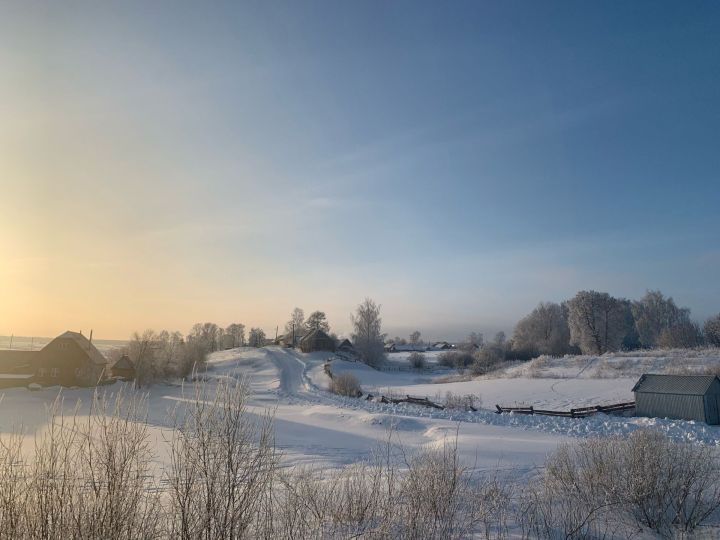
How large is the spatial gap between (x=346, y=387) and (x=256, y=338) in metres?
91.2

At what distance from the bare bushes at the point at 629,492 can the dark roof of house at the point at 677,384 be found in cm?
2210

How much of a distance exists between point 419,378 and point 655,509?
210 feet

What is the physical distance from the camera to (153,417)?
91.1ft

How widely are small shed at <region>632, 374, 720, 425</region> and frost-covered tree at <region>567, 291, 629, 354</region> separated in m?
50.9

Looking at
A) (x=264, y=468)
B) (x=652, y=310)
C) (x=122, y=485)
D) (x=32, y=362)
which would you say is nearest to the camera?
(x=122, y=485)

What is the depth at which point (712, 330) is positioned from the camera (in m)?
79.2

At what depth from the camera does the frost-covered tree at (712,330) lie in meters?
77.2

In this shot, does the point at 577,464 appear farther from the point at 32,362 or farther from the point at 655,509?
the point at 32,362

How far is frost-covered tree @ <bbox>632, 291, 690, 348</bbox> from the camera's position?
335 ft

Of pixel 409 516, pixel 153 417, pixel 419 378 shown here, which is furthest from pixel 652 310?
pixel 409 516

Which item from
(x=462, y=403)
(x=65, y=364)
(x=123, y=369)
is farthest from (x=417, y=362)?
(x=65, y=364)

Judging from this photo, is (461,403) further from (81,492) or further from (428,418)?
(81,492)

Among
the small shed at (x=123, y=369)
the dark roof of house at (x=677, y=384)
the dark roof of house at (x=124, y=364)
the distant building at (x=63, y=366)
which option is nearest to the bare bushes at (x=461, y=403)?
the dark roof of house at (x=677, y=384)

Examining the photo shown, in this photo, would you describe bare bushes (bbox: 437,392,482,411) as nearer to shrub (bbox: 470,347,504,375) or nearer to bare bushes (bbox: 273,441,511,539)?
bare bushes (bbox: 273,441,511,539)
